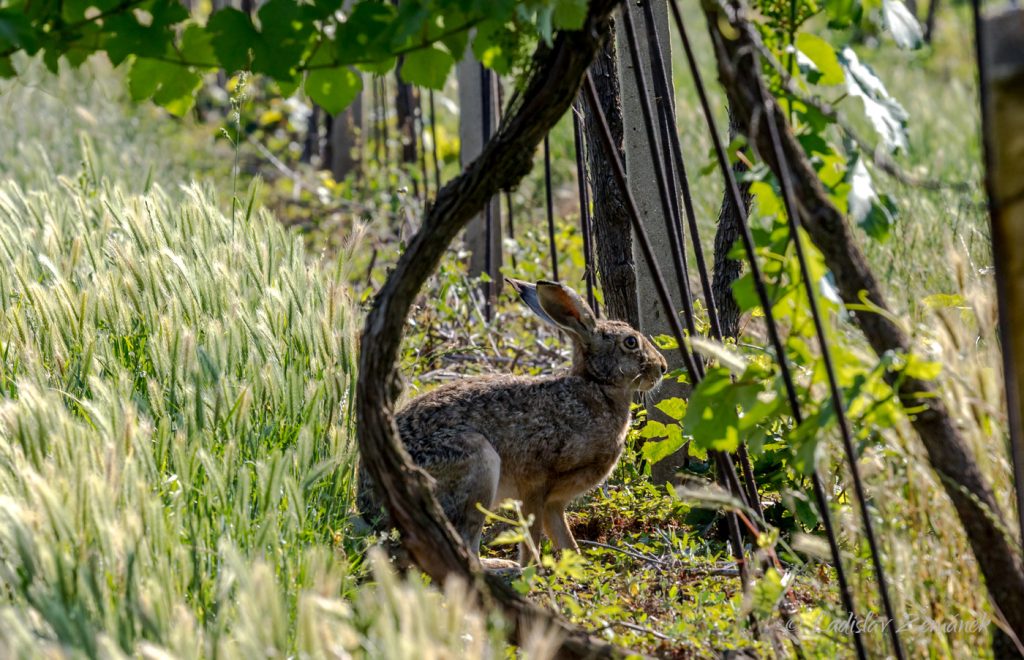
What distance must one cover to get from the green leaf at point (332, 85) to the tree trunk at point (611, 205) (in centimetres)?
190

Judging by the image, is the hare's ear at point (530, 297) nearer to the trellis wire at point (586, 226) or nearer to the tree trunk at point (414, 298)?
the trellis wire at point (586, 226)

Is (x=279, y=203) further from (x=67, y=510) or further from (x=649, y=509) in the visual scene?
(x=67, y=510)

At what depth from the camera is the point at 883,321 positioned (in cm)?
274

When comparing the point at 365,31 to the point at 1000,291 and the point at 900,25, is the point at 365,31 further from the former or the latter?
the point at 1000,291

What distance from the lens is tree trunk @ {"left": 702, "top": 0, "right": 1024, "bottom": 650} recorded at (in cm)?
267

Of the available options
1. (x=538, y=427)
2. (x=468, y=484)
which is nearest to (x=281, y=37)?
(x=468, y=484)

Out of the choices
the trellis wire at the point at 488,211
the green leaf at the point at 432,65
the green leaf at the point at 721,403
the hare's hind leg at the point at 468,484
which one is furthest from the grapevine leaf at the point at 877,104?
the trellis wire at the point at 488,211

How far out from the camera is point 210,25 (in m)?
2.84

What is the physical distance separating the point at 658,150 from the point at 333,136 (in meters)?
7.61

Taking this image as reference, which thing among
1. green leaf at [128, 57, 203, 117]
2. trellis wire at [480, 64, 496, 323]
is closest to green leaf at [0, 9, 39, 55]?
green leaf at [128, 57, 203, 117]

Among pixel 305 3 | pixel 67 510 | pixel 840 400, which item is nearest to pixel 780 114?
pixel 840 400

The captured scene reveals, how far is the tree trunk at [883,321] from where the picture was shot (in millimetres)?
2674

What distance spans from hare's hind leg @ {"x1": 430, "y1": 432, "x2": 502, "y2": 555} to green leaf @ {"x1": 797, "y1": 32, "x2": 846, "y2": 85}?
1.77 metres

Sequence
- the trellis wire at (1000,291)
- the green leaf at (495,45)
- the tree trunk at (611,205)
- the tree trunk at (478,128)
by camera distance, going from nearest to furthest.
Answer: the trellis wire at (1000,291) → the green leaf at (495,45) → the tree trunk at (611,205) → the tree trunk at (478,128)
